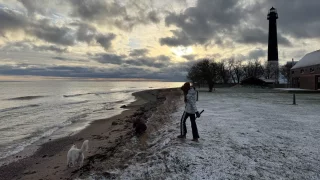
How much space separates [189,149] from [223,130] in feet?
11.5

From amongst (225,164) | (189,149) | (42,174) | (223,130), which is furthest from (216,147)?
(42,174)

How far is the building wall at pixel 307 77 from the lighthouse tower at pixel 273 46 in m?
35.4

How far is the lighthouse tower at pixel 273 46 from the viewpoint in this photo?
9662cm

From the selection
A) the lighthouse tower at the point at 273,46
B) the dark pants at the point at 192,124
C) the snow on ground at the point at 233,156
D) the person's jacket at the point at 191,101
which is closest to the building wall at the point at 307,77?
the lighthouse tower at the point at 273,46

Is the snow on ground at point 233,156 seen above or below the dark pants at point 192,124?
below

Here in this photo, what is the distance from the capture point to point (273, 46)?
9656 centimetres

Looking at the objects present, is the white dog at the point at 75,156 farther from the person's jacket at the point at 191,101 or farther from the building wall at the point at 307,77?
the building wall at the point at 307,77

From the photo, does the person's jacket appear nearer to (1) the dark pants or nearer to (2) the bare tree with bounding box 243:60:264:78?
(1) the dark pants

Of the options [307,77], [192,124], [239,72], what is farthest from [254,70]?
[192,124]

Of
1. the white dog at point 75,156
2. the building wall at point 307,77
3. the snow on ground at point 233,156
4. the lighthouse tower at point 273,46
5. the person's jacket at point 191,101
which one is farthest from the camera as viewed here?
the lighthouse tower at point 273,46

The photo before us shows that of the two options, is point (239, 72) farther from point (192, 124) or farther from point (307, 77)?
A: point (192, 124)

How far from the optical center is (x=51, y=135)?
15219 millimetres

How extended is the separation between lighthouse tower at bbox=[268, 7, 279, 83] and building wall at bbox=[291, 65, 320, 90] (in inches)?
1392

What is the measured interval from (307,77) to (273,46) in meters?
42.8
